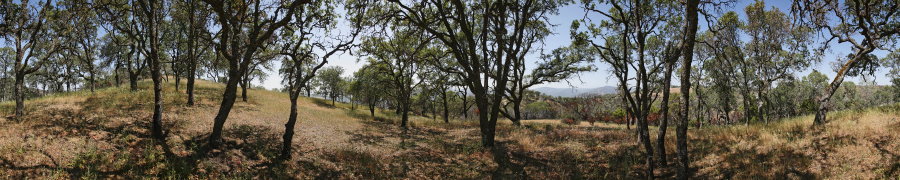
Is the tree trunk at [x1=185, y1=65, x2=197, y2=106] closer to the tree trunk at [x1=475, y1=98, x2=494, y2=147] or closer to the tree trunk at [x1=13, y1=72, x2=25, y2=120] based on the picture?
the tree trunk at [x1=13, y1=72, x2=25, y2=120]

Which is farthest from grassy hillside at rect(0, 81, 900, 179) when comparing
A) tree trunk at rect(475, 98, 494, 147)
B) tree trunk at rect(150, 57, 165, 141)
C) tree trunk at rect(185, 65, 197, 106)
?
tree trunk at rect(185, 65, 197, 106)

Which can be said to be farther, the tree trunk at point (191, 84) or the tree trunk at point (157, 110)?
the tree trunk at point (191, 84)

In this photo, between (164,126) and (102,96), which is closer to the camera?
(164,126)

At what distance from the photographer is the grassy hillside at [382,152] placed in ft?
31.0

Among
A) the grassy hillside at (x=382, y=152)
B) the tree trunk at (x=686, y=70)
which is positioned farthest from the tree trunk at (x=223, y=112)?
the tree trunk at (x=686, y=70)

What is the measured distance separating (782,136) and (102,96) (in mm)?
31117

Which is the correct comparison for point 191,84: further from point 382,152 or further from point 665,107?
point 665,107

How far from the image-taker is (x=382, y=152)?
15328 millimetres

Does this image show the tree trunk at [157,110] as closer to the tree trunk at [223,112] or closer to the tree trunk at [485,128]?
the tree trunk at [223,112]

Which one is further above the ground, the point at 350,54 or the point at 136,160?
the point at 350,54

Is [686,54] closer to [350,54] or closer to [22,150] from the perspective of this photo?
[350,54]

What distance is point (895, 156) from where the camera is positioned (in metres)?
9.06

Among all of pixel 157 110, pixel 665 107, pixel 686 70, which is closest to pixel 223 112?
pixel 157 110

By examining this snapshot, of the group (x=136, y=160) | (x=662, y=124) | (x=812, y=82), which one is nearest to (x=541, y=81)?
(x=662, y=124)
